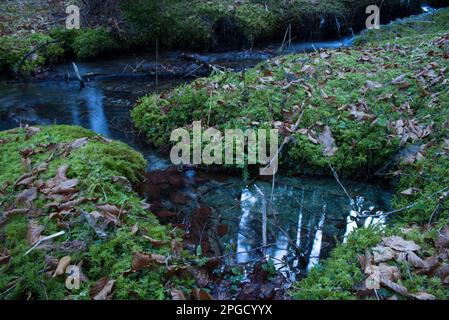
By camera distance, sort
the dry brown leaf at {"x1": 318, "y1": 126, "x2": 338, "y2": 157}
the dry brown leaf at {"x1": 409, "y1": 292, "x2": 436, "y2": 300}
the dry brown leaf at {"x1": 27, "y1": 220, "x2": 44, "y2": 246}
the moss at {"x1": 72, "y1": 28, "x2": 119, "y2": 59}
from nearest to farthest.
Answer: the dry brown leaf at {"x1": 409, "y1": 292, "x2": 436, "y2": 300} < the dry brown leaf at {"x1": 27, "y1": 220, "x2": 44, "y2": 246} < the dry brown leaf at {"x1": 318, "y1": 126, "x2": 338, "y2": 157} < the moss at {"x1": 72, "y1": 28, "x2": 119, "y2": 59}

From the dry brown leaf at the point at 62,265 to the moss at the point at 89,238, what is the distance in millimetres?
42

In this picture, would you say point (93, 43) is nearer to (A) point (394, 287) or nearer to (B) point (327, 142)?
(B) point (327, 142)

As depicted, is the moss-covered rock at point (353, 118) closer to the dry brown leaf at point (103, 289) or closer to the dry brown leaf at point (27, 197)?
the dry brown leaf at point (103, 289)

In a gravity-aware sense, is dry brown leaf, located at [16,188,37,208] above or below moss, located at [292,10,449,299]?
above

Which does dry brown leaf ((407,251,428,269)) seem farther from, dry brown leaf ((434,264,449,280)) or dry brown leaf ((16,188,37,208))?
dry brown leaf ((16,188,37,208))

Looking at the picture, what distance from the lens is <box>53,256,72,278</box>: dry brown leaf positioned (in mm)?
3309

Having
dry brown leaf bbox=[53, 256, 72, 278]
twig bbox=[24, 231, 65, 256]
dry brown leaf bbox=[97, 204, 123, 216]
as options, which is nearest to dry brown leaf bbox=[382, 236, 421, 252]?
dry brown leaf bbox=[97, 204, 123, 216]

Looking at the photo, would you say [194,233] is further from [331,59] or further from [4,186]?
[331,59]

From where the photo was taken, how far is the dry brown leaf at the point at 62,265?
3.31m

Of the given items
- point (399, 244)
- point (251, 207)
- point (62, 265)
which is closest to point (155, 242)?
point (62, 265)

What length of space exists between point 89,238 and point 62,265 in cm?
38

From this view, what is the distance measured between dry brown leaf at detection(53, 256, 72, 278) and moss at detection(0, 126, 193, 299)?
4 centimetres

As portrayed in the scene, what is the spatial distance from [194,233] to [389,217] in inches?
90.9

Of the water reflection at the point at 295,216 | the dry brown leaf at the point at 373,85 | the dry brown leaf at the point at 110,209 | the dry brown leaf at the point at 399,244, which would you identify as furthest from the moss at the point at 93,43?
the dry brown leaf at the point at 399,244
